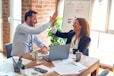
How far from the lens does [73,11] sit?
4035 mm

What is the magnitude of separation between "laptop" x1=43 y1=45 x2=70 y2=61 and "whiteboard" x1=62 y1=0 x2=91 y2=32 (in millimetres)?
1675

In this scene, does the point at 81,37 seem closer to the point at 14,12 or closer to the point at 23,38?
the point at 23,38

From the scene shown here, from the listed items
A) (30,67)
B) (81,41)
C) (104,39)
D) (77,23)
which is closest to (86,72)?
(30,67)

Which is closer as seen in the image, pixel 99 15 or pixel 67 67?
pixel 67 67

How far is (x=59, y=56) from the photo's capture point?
239cm

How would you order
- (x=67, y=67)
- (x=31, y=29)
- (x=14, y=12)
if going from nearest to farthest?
(x=67, y=67)
(x=31, y=29)
(x=14, y=12)

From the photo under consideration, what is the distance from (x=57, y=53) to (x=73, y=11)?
1.90 metres

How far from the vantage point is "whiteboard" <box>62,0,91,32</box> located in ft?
12.7

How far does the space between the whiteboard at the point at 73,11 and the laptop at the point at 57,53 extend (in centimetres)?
167

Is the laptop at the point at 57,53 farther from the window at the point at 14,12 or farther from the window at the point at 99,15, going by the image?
the window at the point at 14,12

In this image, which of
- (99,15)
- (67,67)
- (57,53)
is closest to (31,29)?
(57,53)

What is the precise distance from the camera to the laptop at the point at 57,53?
229 cm

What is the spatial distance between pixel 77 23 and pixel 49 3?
1648 millimetres

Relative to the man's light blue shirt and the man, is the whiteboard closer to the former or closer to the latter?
the man
